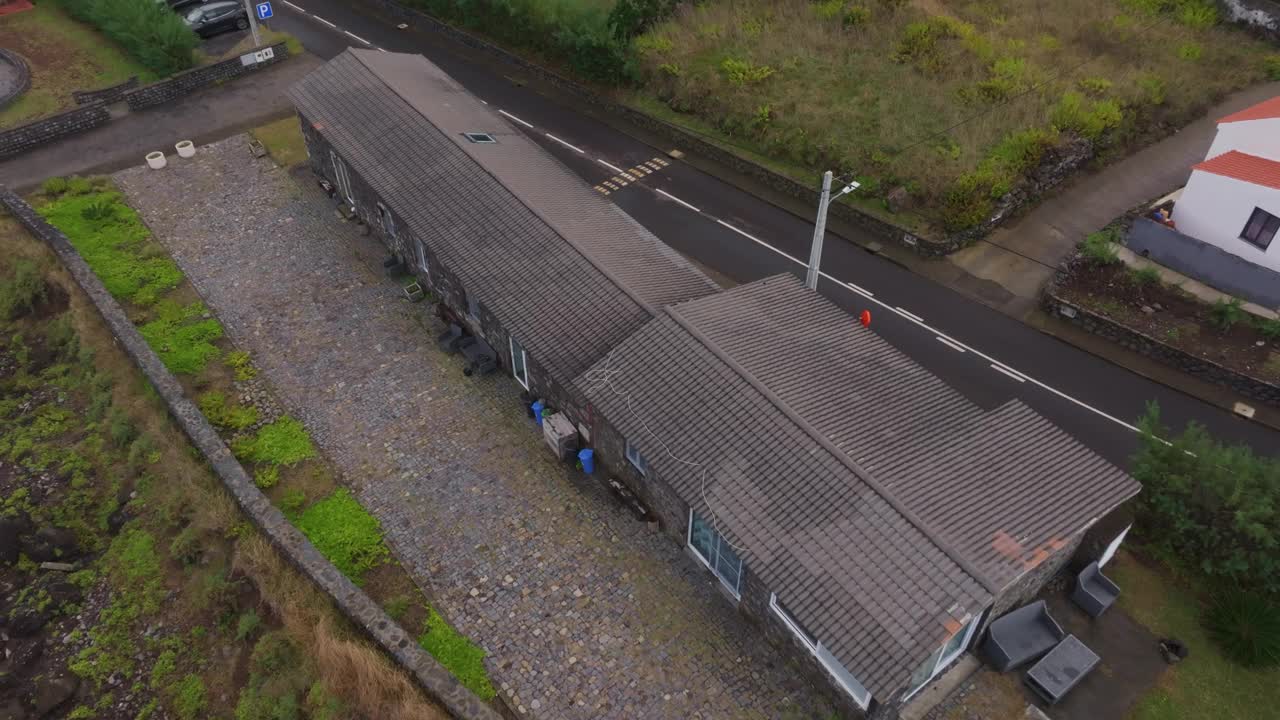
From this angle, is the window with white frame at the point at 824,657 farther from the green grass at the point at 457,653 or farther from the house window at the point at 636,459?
the green grass at the point at 457,653

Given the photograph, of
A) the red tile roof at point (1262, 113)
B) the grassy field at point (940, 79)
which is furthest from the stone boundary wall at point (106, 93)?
the red tile roof at point (1262, 113)

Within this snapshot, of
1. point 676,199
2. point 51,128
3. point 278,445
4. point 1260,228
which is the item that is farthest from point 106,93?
point 1260,228

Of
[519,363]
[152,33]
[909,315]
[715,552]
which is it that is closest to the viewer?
[715,552]

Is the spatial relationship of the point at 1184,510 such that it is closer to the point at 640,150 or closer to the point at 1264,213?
the point at 1264,213

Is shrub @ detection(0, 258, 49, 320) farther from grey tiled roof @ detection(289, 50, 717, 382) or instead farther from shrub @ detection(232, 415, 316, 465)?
shrub @ detection(232, 415, 316, 465)

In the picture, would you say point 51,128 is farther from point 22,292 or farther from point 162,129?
point 22,292
